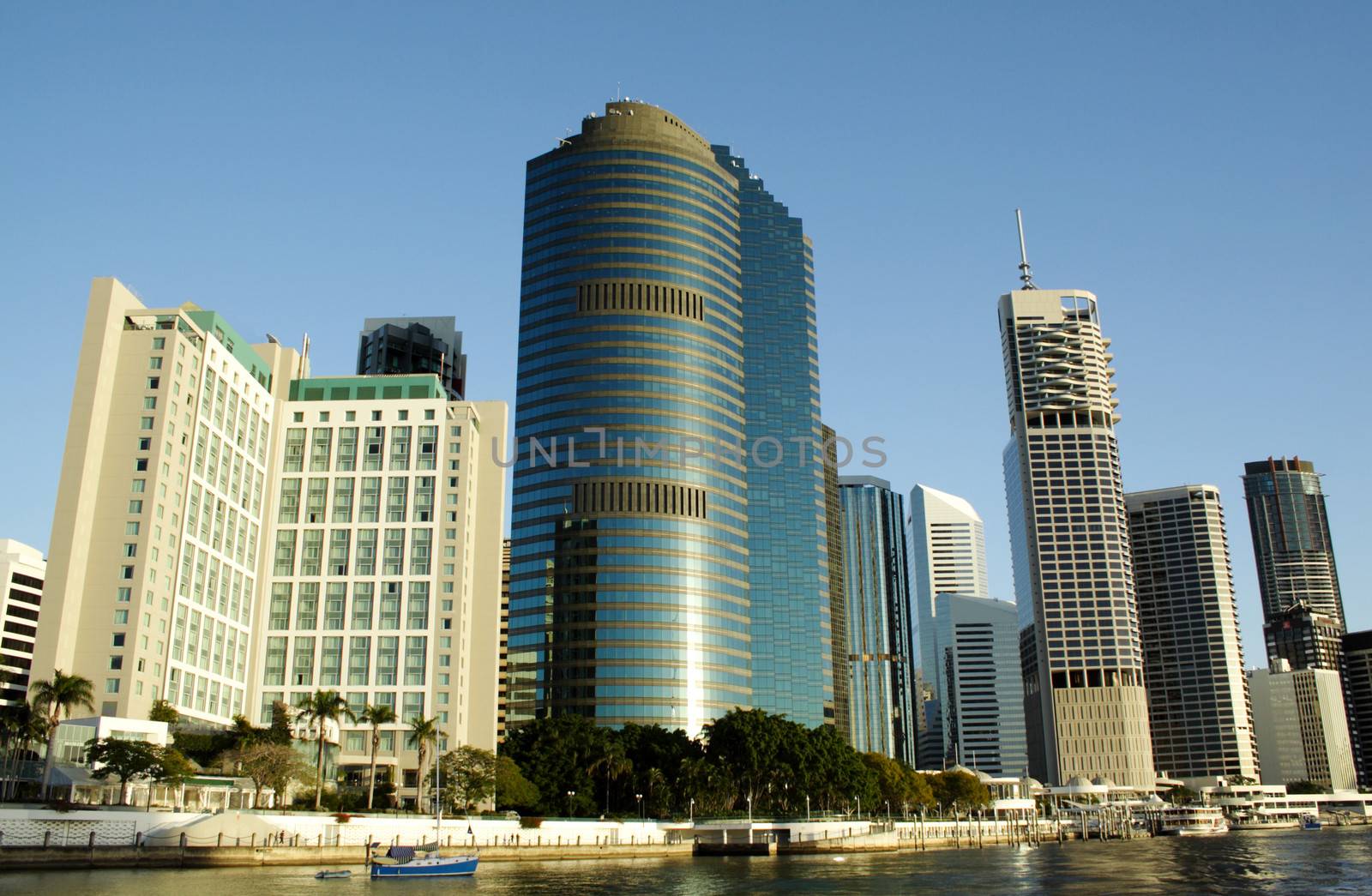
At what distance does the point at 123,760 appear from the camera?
13338 centimetres

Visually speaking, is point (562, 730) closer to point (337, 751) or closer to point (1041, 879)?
point (337, 751)

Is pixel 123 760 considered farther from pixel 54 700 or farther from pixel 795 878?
pixel 795 878

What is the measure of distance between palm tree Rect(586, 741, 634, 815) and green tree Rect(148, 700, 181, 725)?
63.4 m

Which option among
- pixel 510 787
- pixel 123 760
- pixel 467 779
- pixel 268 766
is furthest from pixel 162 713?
pixel 510 787

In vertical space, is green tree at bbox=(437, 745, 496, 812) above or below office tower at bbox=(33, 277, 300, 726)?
below

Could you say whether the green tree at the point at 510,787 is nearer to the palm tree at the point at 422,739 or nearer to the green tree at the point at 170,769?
the palm tree at the point at 422,739

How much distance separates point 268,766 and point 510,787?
3686 cm

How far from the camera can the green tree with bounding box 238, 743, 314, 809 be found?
147 meters

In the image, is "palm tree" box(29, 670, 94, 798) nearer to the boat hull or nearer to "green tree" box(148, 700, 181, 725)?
"green tree" box(148, 700, 181, 725)

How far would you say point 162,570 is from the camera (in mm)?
167875

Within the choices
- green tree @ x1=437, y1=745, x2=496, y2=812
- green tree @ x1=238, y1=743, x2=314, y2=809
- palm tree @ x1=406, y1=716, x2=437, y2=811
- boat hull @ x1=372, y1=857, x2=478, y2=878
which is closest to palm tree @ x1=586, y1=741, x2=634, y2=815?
green tree @ x1=437, y1=745, x2=496, y2=812

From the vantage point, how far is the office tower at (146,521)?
159 meters

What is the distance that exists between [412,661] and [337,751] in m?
18.5

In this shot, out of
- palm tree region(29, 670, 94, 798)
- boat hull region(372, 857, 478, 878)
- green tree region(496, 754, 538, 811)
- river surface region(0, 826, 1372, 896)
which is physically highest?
palm tree region(29, 670, 94, 798)
